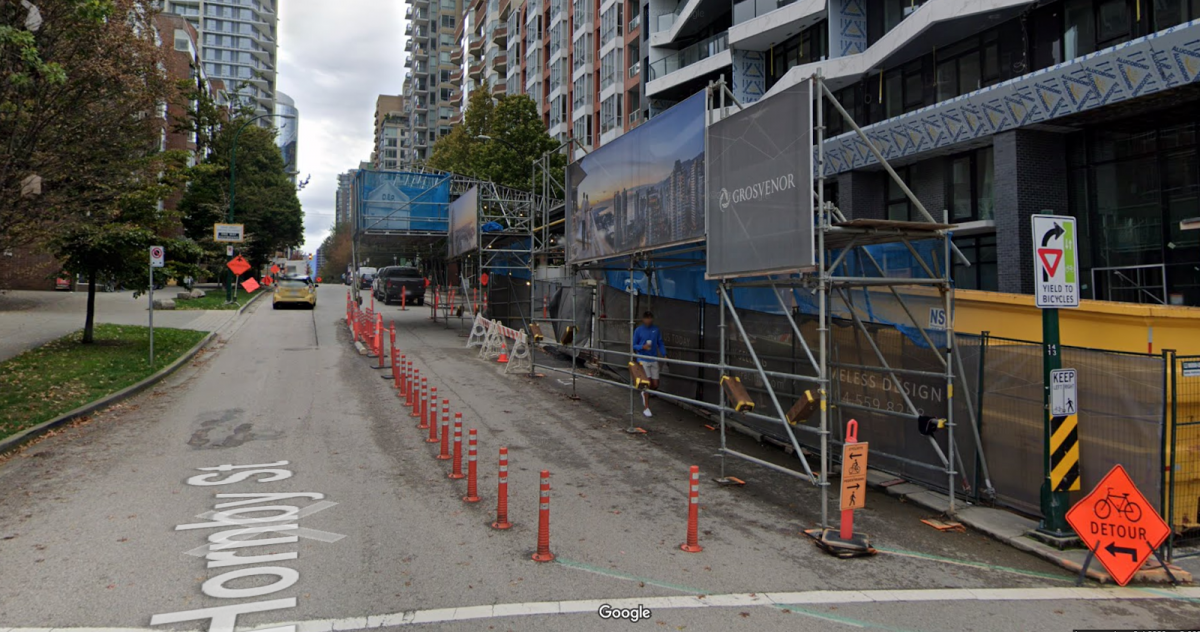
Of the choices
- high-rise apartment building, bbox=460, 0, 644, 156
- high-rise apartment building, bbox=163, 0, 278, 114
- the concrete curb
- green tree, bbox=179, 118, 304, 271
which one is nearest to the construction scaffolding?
the concrete curb

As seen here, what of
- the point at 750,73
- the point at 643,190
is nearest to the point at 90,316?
the point at 643,190

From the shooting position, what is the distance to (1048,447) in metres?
6.71

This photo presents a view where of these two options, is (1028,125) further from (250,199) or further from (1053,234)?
(250,199)

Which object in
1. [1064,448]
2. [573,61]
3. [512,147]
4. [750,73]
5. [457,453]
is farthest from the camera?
[573,61]

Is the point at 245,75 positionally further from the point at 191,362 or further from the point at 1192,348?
the point at 1192,348

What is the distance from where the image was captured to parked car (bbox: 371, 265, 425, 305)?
41344 mm

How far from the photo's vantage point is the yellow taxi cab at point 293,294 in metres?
36.3

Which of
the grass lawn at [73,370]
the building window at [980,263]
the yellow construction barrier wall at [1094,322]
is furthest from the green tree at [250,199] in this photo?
the yellow construction barrier wall at [1094,322]

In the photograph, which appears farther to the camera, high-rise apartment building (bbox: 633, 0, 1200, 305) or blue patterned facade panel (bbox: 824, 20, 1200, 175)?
high-rise apartment building (bbox: 633, 0, 1200, 305)

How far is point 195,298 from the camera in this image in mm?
37156

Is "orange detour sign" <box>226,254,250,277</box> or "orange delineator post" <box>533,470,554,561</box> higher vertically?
"orange detour sign" <box>226,254,250,277</box>

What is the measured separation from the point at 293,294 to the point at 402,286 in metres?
6.52

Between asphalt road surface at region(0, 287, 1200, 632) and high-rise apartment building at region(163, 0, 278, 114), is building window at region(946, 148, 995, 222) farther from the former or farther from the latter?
high-rise apartment building at region(163, 0, 278, 114)

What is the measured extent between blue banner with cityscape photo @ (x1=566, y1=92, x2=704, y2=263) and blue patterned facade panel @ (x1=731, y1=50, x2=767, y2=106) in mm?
15010
